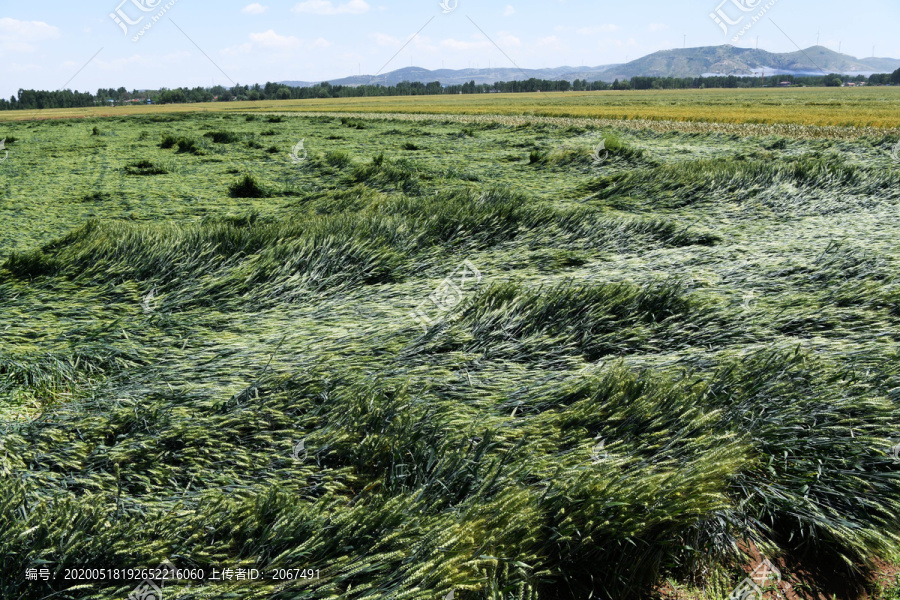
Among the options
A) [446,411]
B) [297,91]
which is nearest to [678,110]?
[446,411]

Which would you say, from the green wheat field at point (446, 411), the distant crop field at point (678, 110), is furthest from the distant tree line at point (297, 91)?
the green wheat field at point (446, 411)

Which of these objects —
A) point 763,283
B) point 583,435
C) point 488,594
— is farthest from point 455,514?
point 763,283

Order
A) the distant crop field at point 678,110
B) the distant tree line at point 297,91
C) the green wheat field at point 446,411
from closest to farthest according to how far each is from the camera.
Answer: the green wheat field at point 446,411 < the distant crop field at point 678,110 < the distant tree line at point 297,91

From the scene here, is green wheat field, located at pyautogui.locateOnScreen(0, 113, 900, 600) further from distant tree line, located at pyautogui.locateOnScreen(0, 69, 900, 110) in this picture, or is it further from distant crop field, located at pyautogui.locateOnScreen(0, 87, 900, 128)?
distant tree line, located at pyautogui.locateOnScreen(0, 69, 900, 110)

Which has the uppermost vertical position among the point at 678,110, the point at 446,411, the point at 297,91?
the point at 297,91

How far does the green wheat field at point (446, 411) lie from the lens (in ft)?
5.20

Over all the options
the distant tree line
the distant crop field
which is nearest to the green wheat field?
the distant crop field

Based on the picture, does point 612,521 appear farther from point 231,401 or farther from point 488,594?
point 231,401

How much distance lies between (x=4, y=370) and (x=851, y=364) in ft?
13.4

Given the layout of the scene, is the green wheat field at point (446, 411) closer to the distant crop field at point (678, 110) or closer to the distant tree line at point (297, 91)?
the distant crop field at point (678, 110)

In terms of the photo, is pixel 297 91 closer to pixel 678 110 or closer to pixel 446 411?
pixel 678 110

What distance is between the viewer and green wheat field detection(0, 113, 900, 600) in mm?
1584

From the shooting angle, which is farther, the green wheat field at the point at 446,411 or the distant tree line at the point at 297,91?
the distant tree line at the point at 297,91

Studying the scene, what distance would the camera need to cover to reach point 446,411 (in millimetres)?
2264
